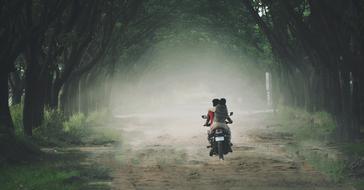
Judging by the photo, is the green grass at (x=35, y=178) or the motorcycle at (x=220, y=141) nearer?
the green grass at (x=35, y=178)

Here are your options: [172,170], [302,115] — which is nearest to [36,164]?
[172,170]

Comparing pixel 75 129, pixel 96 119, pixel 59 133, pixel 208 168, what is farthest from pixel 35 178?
pixel 96 119

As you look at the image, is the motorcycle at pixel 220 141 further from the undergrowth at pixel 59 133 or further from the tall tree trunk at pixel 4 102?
the undergrowth at pixel 59 133

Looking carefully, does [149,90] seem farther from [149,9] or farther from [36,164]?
[36,164]

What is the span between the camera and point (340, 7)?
20.1m

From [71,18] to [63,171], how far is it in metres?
9.90

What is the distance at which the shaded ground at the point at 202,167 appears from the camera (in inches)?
511

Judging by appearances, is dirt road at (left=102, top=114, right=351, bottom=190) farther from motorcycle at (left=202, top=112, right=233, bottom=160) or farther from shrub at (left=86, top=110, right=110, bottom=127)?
shrub at (left=86, top=110, right=110, bottom=127)

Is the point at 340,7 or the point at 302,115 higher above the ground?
the point at 340,7

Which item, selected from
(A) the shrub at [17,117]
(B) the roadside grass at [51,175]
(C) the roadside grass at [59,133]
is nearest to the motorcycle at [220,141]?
(B) the roadside grass at [51,175]

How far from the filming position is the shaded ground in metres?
13.0

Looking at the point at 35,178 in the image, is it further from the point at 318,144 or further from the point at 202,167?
the point at 318,144

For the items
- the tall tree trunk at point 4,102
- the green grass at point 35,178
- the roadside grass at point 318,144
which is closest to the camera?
the green grass at point 35,178

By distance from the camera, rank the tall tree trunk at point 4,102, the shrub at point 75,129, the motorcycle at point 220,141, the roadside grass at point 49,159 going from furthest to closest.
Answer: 1. the shrub at point 75,129
2. the tall tree trunk at point 4,102
3. the motorcycle at point 220,141
4. the roadside grass at point 49,159
